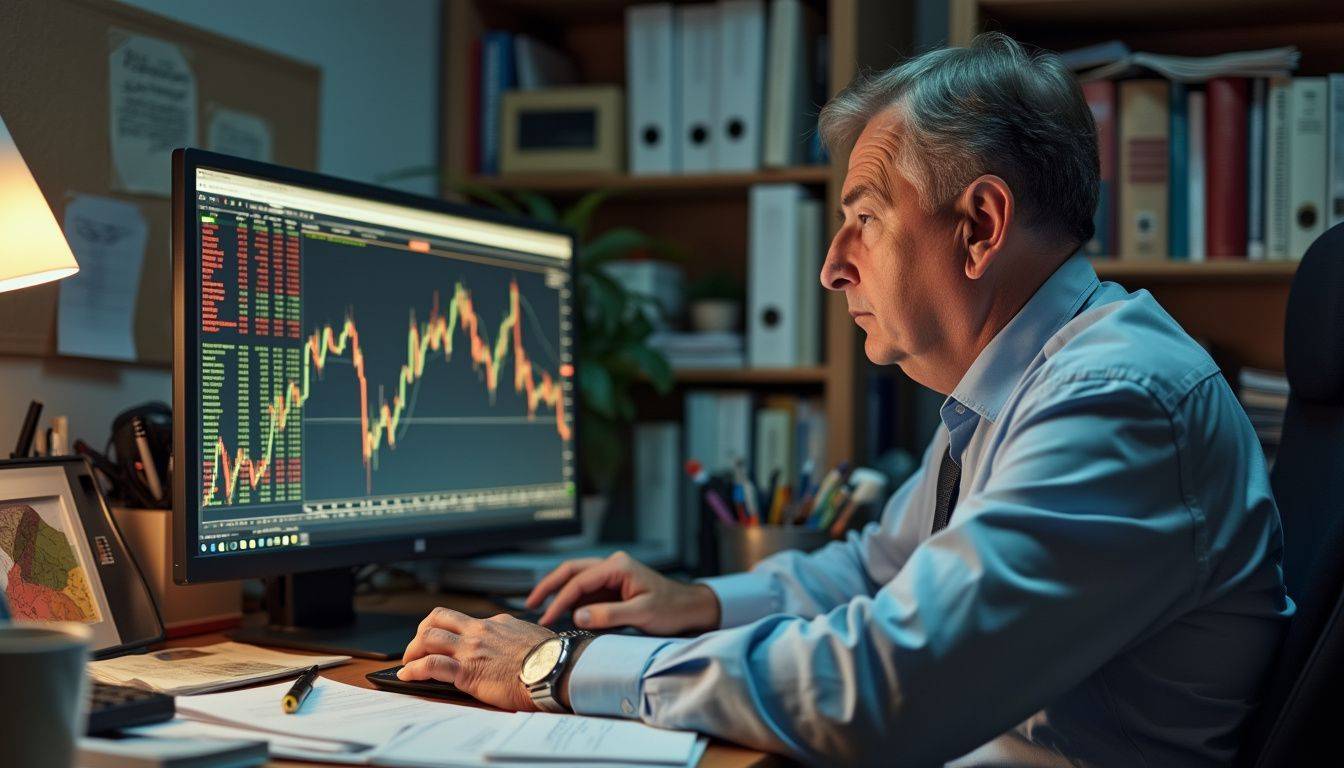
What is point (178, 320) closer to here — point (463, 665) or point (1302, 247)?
point (463, 665)

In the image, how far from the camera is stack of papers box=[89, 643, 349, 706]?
1029mm

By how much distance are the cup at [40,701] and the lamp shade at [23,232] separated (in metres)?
0.48

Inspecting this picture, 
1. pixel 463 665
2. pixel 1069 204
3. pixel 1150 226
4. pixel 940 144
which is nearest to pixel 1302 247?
pixel 1150 226

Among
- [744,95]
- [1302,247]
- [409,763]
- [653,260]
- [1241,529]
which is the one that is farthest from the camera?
[653,260]

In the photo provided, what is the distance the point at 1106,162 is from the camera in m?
1.87

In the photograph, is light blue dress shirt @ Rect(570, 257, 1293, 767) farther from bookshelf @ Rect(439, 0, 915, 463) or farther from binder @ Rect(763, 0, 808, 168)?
binder @ Rect(763, 0, 808, 168)

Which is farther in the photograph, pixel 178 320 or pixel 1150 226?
pixel 1150 226

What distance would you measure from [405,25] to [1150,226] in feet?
4.01

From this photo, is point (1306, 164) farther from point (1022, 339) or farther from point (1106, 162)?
point (1022, 339)

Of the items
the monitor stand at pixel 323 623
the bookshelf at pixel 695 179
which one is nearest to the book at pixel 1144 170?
the bookshelf at pixel 695 179

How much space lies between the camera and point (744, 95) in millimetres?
2021

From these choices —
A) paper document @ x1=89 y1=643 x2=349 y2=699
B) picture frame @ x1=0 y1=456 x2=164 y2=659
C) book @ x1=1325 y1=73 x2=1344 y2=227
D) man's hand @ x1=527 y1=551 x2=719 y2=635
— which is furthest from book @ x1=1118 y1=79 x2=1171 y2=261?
picture frame @ x1=0 y1=456 x2=164 y2=659

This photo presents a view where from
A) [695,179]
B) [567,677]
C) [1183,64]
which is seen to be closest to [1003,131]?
[567,677]

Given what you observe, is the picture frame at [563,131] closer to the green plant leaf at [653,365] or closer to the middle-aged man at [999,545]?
the green plant leaf at [653,365]
